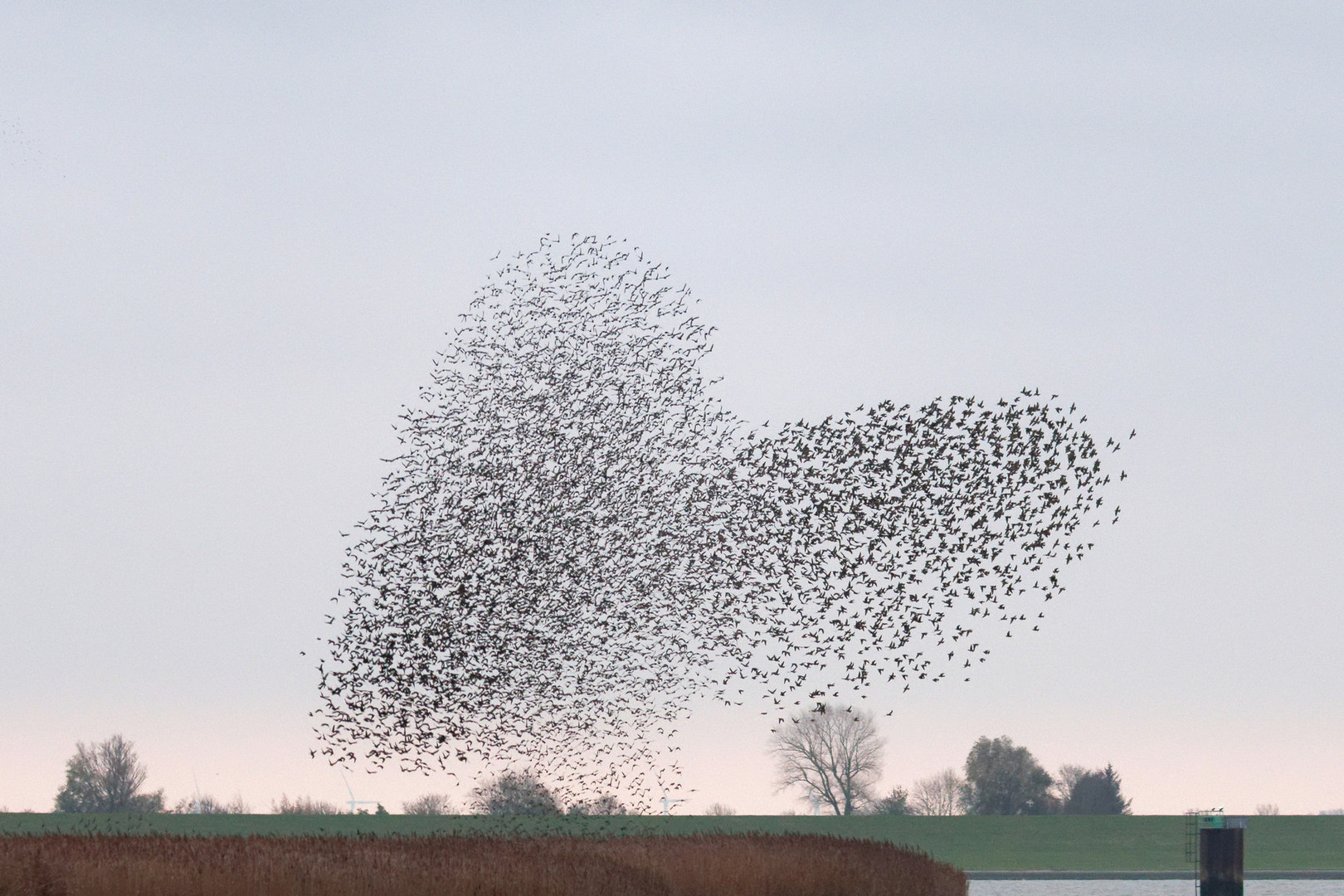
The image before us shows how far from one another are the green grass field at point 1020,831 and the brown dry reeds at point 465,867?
122 feet

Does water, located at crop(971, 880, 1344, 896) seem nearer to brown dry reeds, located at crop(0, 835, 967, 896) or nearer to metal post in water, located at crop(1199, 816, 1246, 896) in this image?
metal post in water, located at crop(1199, 816, 1246, 896)

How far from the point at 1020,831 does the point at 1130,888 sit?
69.2 feet

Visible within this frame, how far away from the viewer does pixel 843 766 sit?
85.9 metres

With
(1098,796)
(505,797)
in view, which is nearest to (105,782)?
(505,797)

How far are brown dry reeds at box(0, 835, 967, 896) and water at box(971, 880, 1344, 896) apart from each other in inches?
737

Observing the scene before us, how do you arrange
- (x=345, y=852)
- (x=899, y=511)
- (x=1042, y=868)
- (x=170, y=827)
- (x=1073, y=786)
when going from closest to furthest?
(x=345, y=852) → (x=899, y=511) → (x=1042, y=868) → (x=170, y=827) → (x=1073, y=786)

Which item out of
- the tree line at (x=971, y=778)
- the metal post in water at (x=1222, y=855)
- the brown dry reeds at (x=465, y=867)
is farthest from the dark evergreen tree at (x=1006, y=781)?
the brown dry reeds at (x=465, y=867)

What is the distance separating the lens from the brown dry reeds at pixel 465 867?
2106 cm

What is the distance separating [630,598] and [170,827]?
51261 mm

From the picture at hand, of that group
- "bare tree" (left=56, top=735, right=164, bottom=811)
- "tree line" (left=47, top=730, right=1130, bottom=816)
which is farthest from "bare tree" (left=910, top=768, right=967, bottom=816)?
"bare tree" (left=56, top=735, right=164, bottom=811)

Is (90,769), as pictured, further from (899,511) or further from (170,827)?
(899,511)

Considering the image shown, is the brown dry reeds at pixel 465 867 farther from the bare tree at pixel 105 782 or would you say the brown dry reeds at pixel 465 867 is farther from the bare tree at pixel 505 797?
the bare tree at pixel 105 782

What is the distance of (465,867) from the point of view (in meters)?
23.1

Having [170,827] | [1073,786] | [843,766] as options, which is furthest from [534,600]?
[1073,786]
